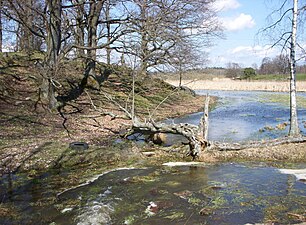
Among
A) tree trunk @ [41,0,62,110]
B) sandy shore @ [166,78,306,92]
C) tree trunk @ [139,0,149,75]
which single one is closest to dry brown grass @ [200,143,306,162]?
tree trunk @ [139,0,149,75]

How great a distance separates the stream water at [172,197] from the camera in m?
6.24

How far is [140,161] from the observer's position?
10.5 m

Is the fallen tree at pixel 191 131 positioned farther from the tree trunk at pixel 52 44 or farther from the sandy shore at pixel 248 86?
the sandy shore at pixel 248 86

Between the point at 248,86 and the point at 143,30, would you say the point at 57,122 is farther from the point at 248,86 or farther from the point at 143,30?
the point at 248,86

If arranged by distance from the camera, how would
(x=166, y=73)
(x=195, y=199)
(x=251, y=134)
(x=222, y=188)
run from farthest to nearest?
(x=166, y=73) → (x=251, y=134) → (x=222, y=188) → (x=195, y=199)

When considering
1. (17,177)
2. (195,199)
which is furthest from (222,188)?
(17,177)

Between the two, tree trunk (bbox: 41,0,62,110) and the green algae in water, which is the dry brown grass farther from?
tree trunk (bbox: 41,0,62,110)

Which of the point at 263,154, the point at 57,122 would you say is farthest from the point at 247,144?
the point at 57,122

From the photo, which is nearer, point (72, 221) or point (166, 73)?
point (72, 221)

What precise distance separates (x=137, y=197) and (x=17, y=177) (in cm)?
347

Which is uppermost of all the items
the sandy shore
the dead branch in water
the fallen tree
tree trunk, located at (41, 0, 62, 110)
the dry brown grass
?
tree trunk, located at (41, 0, 62, 110)

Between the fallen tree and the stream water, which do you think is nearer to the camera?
the stream water

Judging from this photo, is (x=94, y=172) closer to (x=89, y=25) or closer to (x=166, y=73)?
(x=166, y=73)

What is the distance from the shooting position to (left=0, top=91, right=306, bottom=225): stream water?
624 cm
